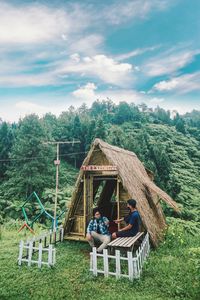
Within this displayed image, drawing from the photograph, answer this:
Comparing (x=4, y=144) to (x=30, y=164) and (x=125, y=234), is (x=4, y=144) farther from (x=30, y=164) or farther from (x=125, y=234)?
(x=125, y=234)

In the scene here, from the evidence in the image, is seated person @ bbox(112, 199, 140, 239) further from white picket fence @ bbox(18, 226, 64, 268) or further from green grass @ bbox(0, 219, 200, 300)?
white picket fence @ bbox(18, 226, 64, 268)

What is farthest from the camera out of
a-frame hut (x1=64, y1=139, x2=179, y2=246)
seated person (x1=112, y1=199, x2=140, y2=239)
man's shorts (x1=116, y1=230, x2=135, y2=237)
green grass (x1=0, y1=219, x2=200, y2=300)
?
a-frame hut (x1=64, y1=139, x2=179, y2=246)

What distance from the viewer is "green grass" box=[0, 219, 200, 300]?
218 inches

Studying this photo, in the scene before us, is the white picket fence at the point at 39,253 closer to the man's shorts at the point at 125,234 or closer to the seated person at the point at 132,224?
the seated person at the point at 132,224

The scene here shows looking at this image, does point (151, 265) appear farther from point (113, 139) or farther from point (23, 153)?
point (113, 139)

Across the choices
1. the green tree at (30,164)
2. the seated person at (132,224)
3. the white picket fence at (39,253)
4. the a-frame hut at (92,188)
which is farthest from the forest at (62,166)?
the white picket fence at (39,253)

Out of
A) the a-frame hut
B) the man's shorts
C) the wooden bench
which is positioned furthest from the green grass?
the a-frame hut

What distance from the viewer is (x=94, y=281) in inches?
247

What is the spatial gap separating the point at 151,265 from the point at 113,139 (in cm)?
2825

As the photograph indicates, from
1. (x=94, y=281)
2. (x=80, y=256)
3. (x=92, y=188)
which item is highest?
(x=92, y=188)

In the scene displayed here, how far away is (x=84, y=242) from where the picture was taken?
33.2ft

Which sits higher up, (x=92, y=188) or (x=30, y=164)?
(x=92, y=188)

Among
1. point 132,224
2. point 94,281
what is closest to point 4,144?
point 132,224

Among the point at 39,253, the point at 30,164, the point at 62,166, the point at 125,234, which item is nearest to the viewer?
the point at 39,253
